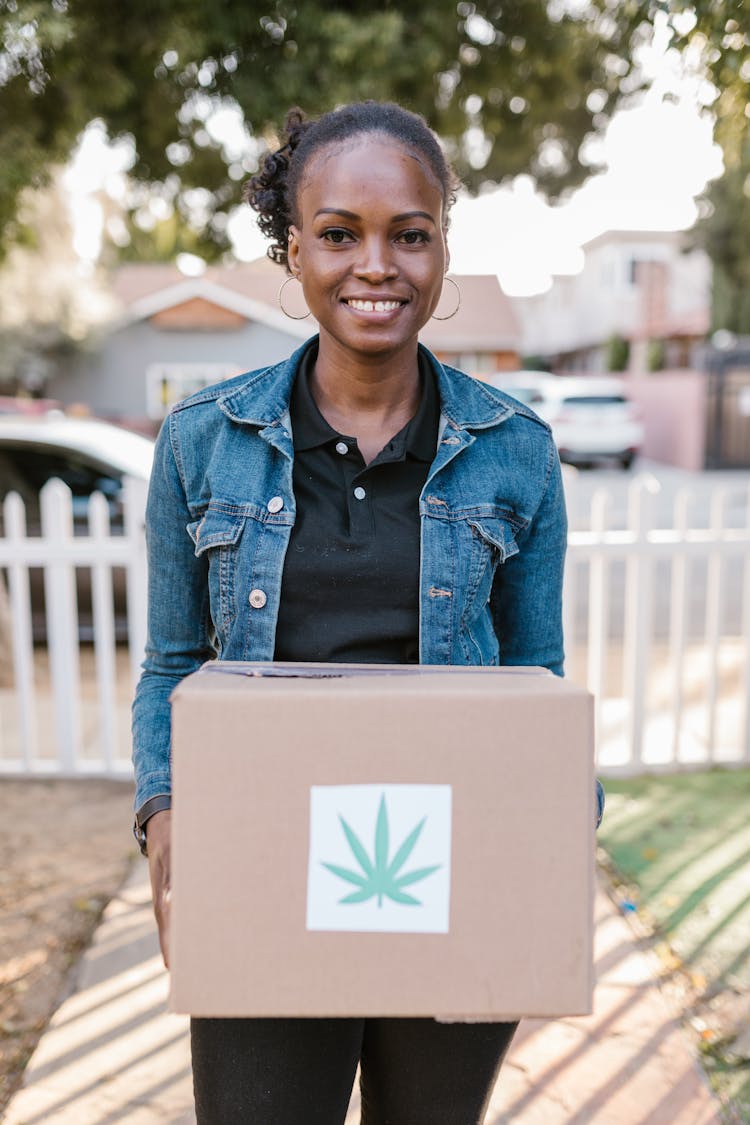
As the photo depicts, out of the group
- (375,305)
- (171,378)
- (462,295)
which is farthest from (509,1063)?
(462,295)

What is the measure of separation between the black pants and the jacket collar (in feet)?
2.76

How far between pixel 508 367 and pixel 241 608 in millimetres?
28754

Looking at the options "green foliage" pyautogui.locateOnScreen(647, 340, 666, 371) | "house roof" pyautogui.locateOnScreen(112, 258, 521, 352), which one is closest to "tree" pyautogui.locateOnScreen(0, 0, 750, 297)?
"house roof" pyautogui.locateOnScreen(112, 258, 521, 352)

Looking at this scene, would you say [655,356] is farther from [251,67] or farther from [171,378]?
[251,67]

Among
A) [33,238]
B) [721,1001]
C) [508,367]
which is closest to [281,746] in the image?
[721,1001]

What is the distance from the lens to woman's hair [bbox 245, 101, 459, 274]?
145 cm

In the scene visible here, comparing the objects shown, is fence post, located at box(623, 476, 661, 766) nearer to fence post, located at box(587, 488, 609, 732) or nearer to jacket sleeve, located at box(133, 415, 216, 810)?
fence post, located at box(587, 488, 609, 732)

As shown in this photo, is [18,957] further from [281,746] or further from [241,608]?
[281,746]

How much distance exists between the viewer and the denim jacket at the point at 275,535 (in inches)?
57.3

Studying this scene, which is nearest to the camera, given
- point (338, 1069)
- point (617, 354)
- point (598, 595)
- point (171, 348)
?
point (338, 1069)

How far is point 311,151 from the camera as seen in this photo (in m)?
1.50

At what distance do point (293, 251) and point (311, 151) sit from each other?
0.15 meters

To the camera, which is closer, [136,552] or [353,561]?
[353,561]

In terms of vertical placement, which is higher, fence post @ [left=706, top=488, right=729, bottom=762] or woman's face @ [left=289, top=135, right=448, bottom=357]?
woman's face @ [left=289, top=135, right=448, bottom=357]
